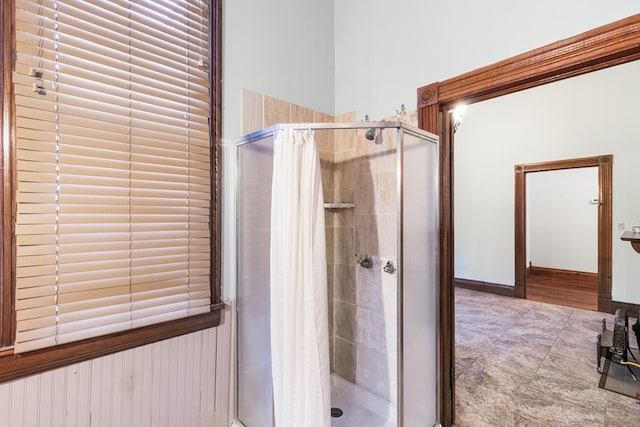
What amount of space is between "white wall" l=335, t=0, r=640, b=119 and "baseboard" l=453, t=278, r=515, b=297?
3990 millimetres

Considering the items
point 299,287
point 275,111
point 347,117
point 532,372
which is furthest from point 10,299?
point 532,372

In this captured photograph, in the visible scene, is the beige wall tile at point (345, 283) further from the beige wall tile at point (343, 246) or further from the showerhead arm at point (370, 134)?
the showerhead arm at point (370, 134)

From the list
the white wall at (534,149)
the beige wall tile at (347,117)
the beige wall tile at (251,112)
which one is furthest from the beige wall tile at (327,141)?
the white wall at (534,149)

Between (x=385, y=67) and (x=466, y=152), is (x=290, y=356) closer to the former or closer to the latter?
(x=385, y=67)

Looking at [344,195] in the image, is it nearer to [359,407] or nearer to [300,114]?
[300,114]

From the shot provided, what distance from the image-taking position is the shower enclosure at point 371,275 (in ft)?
5.03

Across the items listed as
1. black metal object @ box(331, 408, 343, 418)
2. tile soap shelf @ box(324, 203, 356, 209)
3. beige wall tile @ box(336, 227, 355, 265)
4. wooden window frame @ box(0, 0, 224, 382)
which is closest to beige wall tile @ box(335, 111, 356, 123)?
tile soap shelf @ box(324, 203, 356, 209)

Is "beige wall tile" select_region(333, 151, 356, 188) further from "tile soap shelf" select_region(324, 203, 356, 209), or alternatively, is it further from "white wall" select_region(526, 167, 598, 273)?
"white wall" select_region(526, 167, 598, 273)

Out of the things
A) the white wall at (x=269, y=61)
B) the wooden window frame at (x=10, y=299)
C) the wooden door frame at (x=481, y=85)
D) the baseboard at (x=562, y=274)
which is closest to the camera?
the wooden window frame at (x=10, y=299)

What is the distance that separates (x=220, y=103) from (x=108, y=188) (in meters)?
0.70

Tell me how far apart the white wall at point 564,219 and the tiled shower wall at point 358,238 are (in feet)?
18.7

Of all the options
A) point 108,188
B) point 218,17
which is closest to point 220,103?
point 218,17

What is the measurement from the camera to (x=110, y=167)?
49.7 inches

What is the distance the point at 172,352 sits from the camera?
56.6 inches
